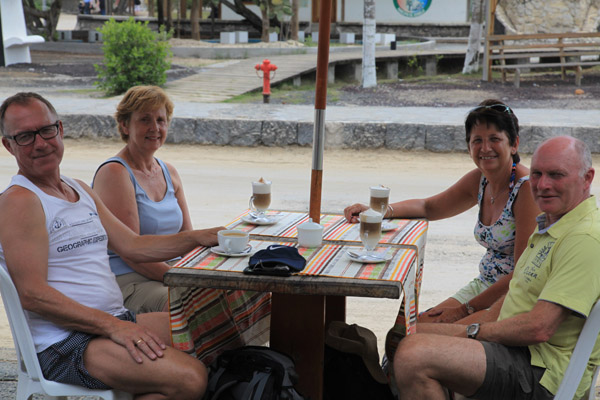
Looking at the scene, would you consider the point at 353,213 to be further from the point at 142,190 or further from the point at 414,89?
the point at 414,89

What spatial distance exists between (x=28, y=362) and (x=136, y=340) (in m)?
0.35

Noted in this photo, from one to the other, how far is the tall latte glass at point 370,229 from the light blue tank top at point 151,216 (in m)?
1.06

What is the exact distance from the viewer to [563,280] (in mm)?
2240

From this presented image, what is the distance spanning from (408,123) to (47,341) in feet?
27.3

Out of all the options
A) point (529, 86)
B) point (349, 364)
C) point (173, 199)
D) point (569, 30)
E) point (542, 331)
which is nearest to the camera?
point (542, 331)

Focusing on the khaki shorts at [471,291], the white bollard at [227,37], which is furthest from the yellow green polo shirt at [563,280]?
the white bollard at [227,37]

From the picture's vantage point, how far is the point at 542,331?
7.44 feet

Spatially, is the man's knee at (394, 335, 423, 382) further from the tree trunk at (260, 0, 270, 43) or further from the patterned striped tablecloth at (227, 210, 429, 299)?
the tree trunk at (260, 0, 270, 43)

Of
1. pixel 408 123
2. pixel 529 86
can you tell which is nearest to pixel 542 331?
pixel 408 123

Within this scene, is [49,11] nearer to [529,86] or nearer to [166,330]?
[529,86]

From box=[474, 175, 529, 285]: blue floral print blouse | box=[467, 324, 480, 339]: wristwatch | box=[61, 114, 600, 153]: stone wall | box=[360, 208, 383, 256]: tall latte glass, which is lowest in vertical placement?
box=[61, 114, 600, 153]: stone wall

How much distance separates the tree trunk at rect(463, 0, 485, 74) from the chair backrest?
55.7ft

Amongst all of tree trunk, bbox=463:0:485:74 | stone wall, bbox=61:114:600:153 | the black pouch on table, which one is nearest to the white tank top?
the black pouch on table

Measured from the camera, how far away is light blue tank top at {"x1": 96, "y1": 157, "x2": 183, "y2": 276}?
3150 millimetres
